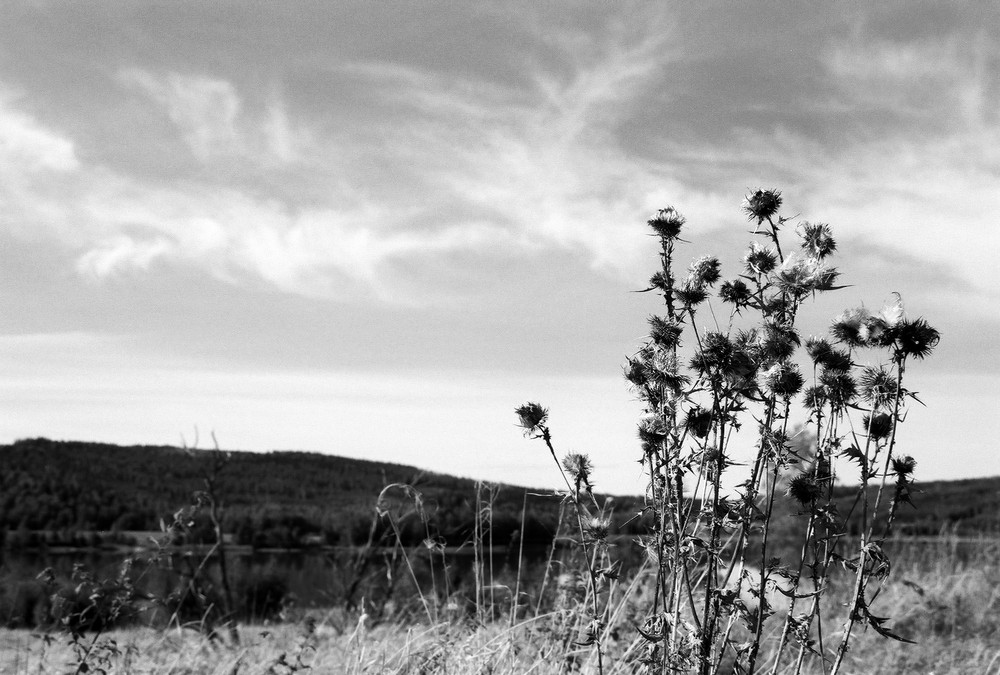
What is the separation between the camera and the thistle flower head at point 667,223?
245 centimetres

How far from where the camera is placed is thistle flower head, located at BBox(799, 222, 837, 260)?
97.7 inches

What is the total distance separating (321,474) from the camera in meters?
57.6

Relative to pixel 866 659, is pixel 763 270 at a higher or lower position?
higher

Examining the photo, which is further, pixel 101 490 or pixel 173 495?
pixel 173 495

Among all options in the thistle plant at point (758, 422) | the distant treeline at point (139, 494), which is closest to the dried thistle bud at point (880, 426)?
the thistle plant at point (758, 422)

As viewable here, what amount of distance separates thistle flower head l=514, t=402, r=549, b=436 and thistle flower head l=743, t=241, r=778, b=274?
0.74 m

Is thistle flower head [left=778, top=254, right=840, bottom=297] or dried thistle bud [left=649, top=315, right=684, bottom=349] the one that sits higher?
thistle flower head [left=778, top=254, right=840, bottom=297]

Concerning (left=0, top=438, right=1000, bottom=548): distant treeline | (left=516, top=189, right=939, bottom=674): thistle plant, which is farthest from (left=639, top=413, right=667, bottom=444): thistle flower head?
(left=0, top=438, right=1000, bottom=548): distant treeline

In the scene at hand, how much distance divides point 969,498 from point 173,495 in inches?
2166

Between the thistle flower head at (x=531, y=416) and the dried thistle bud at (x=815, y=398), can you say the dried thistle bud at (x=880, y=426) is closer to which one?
the dried thistle bud at (x=815, y=398)

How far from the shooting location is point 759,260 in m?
2.47

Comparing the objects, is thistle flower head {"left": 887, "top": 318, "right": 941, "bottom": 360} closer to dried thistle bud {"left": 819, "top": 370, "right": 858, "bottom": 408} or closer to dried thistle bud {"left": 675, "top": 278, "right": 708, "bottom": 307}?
dried thistle bud {"left": 819, "top": 370, "right": 858, "bottom": 408}

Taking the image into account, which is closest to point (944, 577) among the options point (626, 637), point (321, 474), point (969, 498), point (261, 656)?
point (626, 637)

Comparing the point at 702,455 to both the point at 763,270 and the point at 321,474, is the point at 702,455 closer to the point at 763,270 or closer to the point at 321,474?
the point at 763,270
